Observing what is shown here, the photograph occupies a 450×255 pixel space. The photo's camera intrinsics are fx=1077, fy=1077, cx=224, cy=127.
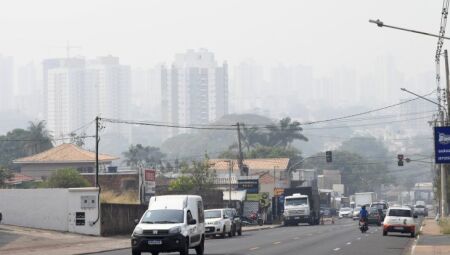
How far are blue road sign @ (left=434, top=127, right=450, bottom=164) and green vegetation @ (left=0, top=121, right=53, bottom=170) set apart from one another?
5160 inches

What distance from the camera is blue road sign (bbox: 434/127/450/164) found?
40.9 m

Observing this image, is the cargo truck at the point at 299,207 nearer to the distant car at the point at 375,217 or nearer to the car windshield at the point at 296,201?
the car windshield at the point at 296,201

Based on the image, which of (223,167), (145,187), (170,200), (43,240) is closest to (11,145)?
(223,167)

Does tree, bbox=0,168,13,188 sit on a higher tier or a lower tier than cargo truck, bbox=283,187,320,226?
higher

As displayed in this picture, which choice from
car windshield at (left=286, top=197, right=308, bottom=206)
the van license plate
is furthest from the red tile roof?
the van license plate

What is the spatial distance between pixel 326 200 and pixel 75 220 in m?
107

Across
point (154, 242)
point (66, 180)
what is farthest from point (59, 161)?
point (154, 242)

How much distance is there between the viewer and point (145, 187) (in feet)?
232

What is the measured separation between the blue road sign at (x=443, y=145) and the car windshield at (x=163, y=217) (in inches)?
423

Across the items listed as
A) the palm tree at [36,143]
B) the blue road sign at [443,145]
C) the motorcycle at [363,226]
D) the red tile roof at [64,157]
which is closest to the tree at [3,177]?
the red tile roof at [64,157]

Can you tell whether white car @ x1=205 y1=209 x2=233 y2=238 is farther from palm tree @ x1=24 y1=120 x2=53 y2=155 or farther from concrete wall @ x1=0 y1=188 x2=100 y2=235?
palm tree @ x1=24 y1=120 x2=53 y2=155

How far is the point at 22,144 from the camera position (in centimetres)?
17850

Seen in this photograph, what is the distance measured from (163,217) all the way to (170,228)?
1048 mm

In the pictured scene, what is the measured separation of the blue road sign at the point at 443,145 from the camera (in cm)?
4088
